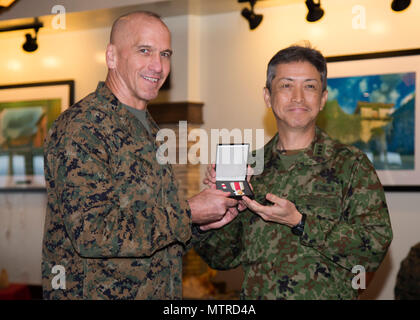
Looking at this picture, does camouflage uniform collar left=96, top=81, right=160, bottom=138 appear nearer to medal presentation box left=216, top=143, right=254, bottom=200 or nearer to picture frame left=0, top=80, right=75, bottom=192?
medal presentation box left=216, top=143, right=254, bottom=200

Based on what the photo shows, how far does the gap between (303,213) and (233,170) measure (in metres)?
0.32

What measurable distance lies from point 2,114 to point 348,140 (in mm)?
3952

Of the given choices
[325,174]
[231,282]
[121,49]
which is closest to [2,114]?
[231,282]

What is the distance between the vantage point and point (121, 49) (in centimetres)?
204

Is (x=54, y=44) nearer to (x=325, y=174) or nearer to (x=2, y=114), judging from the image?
(x=2, y=114)

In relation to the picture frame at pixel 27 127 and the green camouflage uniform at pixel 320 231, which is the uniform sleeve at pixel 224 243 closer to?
the green camouflage uniform at pixel 320 231

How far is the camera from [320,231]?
1.89m

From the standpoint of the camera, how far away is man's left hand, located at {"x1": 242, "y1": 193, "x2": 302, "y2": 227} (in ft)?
6.13

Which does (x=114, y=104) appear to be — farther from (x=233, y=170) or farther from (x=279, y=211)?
(x=279, y=211)

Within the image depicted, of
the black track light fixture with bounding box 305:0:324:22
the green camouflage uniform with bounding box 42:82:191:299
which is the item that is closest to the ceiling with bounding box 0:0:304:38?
the black track light fixture with bounding box 305:0:324:22

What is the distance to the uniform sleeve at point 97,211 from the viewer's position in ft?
5.57

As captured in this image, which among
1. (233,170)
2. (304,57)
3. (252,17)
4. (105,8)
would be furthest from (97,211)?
(105,8)

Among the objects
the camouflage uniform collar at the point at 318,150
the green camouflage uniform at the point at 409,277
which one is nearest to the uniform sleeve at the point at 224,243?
the camouflage uniform collar at the point at 318,150

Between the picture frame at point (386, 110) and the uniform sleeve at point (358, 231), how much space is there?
2.62 m
